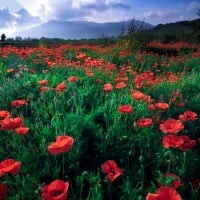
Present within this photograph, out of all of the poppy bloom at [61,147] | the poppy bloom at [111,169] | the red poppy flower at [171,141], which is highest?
the poppy bloom at [61,147]

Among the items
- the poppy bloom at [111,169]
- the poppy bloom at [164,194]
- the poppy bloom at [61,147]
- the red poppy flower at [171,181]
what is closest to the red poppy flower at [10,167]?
the poppy bloom at [61,147]

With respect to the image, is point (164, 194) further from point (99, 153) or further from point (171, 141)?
point (99, 153)

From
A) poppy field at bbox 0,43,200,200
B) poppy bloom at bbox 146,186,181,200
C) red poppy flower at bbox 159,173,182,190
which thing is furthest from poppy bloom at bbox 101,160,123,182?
poppy bloom at bbox 146,186,181,200

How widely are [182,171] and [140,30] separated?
576 inches

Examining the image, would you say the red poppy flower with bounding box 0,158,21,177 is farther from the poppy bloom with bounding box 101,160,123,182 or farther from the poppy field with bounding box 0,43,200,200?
the poppy bloom with bounding box 101,160,123,182

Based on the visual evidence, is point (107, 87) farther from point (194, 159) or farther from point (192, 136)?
point (194, 159)

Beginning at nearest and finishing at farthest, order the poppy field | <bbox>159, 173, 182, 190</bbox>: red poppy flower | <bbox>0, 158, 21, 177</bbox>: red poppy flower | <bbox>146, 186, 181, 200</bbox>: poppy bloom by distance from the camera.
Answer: <bbox>146, 186, 181, 200</bbox>: poppy bloom
<bbox>0, 158, 21, 177</bbox>: red poppy flower
<bbox>159, 173, 182, 190</bbox>: red poppy flower
the poppy field

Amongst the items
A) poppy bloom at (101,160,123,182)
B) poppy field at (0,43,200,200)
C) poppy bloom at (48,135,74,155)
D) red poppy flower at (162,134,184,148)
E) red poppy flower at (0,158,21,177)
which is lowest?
poppy field at (0,43,200,200)

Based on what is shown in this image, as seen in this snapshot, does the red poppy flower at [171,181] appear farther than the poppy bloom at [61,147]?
Yes

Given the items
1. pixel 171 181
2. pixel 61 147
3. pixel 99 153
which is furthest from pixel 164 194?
pixel 99 153

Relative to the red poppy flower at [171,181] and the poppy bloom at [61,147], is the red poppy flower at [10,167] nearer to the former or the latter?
the poppy bloom at [61,147]

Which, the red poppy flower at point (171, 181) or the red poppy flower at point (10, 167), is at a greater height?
the red poppy flower at point (10, 167)

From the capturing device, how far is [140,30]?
17000 millimetres

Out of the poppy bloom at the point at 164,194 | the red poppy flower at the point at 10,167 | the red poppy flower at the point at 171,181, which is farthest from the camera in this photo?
the red poppy flower at the point at 171,181
